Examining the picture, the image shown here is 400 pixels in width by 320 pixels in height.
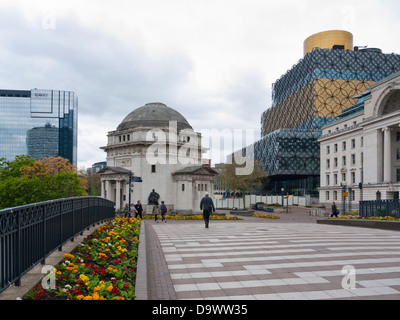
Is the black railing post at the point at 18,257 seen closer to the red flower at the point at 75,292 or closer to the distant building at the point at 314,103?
Result: the red flower at the point at 75,292

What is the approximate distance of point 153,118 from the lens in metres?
51.5

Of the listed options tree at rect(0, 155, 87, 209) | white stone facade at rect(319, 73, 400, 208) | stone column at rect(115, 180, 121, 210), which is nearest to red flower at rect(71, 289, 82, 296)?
tree at rect(0, 155, 87, 209)

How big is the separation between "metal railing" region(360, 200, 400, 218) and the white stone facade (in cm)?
1690

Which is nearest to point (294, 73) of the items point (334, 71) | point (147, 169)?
point (334, 71)

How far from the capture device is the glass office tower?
561ft

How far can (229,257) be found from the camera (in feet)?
34.7

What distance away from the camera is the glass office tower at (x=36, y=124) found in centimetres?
17088

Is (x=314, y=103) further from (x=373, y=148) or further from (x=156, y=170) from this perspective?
(x=156, y=170)

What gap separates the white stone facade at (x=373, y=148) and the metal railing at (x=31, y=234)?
137 ft

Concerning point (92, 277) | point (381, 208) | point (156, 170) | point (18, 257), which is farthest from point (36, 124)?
point (18, 257)

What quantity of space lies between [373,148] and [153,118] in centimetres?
3456

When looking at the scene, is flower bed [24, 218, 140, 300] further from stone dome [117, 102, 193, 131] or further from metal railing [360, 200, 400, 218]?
stone dome [117, 102, 193, 131]
